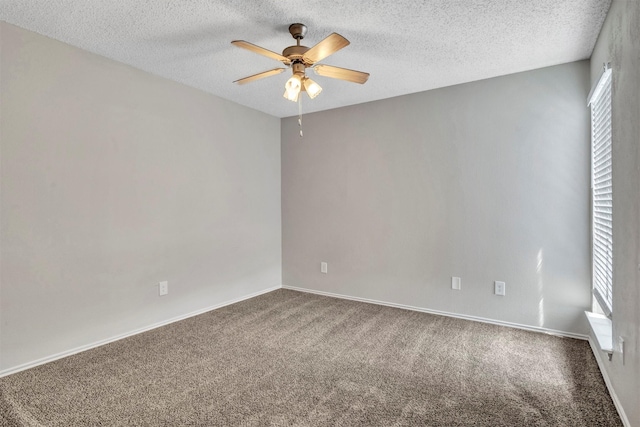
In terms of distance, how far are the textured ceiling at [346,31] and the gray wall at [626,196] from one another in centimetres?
48

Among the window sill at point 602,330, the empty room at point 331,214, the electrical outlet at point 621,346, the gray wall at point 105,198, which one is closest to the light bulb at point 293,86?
the empty room at point 331,214

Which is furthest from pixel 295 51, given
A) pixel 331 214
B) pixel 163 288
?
pixel 163 288

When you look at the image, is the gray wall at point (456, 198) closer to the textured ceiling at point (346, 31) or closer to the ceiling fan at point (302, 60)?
the textured ceiling at point (346, 31)

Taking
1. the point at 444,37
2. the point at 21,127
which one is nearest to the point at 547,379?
the point at 444,37

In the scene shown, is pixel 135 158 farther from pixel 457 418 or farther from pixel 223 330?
pixel 457 418

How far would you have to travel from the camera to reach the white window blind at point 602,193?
2270 mm

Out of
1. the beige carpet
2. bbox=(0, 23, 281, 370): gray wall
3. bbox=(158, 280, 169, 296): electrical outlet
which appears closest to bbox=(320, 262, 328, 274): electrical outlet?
bbox=(0, 23, 281, 370): gray wall

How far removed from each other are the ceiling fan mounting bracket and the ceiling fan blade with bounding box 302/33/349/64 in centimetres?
21

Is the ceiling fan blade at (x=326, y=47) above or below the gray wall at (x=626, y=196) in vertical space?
→ above

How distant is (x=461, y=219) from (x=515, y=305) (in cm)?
93

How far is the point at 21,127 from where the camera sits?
2395 millimetres

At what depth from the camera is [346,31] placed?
2.43 m

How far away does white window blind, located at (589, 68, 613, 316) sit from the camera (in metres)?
2.27

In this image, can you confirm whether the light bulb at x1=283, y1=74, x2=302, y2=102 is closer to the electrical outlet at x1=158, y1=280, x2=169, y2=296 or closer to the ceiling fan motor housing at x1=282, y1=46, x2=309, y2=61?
the ceiling fan motor housing at x1=282, y1=46, x2=309, y2=61
